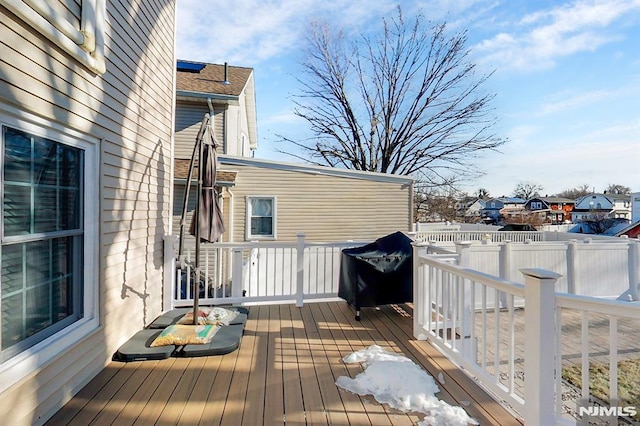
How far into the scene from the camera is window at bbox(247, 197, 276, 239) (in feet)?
28.8

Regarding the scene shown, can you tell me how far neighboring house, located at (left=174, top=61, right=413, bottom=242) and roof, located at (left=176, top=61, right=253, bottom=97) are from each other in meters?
0.03

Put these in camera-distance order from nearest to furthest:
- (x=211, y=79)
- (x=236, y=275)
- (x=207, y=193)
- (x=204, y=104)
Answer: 1. (x=207, y=193)
2. (x=236, y=275)
3. (x=204, y=104)
4. (x=211, y=79)

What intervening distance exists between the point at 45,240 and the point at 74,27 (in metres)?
1.46

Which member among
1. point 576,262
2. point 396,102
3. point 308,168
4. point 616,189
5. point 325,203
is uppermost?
point 396,102

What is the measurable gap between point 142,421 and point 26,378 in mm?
682

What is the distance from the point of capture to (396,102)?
16.0m

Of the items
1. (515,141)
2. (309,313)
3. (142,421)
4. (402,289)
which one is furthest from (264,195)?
(515,141)

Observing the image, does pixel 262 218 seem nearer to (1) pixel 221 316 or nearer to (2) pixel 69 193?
(1) pixel 221 316

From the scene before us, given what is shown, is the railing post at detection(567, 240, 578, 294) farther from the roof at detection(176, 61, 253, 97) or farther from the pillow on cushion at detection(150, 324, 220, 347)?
the roof at detection(176, 61, 253, 97)

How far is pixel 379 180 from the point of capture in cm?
962

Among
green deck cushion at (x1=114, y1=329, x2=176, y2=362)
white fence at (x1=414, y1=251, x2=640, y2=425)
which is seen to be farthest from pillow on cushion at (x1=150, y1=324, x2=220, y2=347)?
white fence at (x1=414, y1=251, x2=640, y2=425)

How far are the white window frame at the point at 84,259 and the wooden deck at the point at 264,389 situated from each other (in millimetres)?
429

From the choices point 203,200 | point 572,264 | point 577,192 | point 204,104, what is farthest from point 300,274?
point 577,192

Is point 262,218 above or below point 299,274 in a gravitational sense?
above
